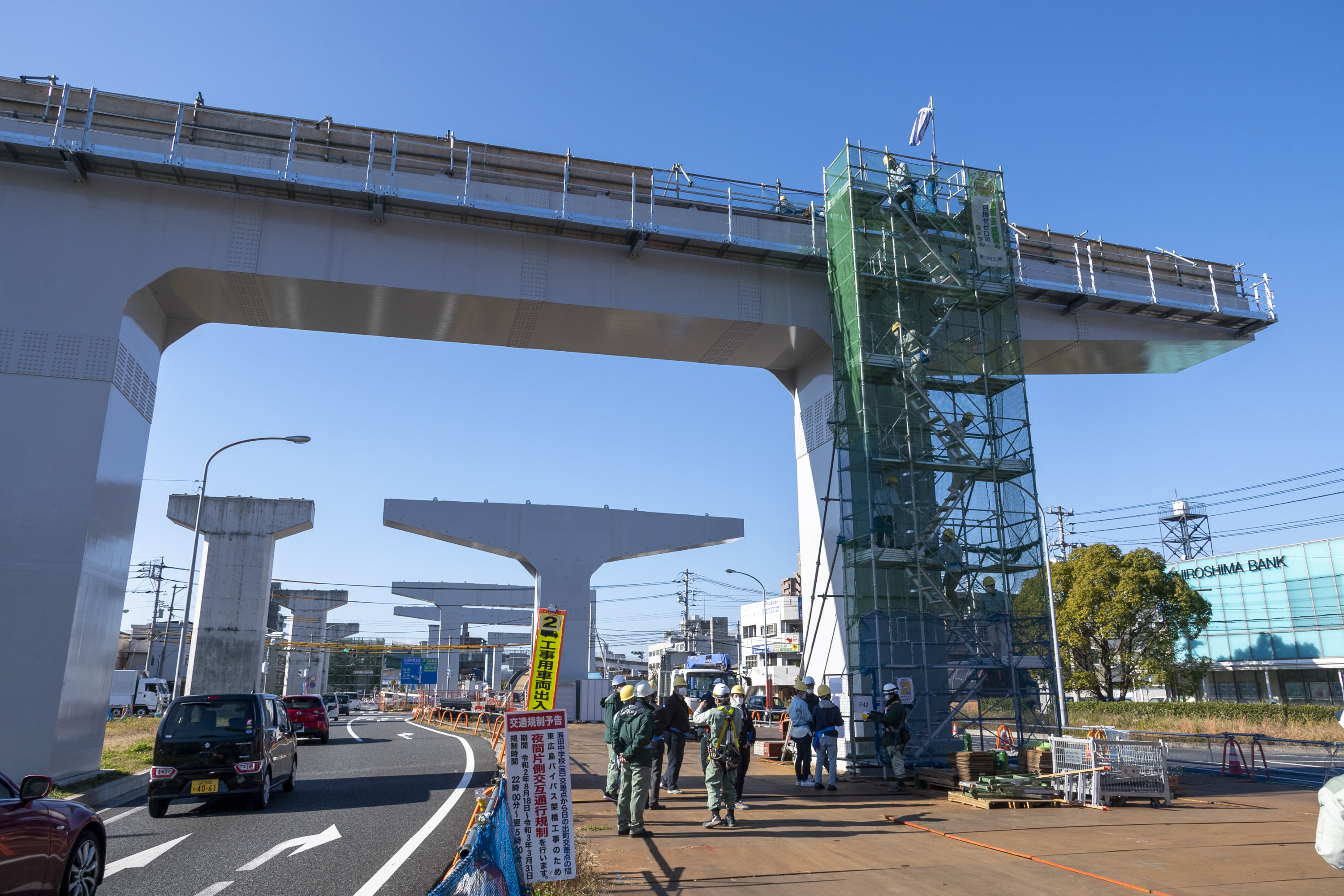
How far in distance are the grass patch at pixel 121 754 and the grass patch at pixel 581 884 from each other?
7.20 meters

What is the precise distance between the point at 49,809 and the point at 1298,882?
10.3m

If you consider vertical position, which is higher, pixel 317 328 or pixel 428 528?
pixel 317 328

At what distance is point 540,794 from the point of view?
24.9 ft

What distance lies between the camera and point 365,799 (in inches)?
518

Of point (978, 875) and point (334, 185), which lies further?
point (334, 185)

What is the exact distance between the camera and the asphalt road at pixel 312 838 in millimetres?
7707

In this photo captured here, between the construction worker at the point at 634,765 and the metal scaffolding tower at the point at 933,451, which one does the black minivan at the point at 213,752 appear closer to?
the construction worker at the point at 634,765

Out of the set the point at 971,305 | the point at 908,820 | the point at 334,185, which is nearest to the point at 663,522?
the point at 971,305

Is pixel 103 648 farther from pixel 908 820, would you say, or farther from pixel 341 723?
pixel 341 723

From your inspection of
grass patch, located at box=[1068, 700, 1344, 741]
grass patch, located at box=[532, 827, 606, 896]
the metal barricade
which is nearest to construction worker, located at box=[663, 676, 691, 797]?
grass patch, located at box=[532, 827, 606, 896]

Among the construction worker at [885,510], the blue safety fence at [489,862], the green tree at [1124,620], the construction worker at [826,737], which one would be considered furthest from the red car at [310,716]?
the green tree at [1124,620]

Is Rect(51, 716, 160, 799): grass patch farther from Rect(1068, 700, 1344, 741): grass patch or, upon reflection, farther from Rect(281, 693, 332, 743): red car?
Rect(1068, 700, 1344, 741): grass patch

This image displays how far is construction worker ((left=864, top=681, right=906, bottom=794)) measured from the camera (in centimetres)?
1405

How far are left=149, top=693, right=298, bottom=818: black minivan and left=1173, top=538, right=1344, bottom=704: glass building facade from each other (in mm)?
45439
